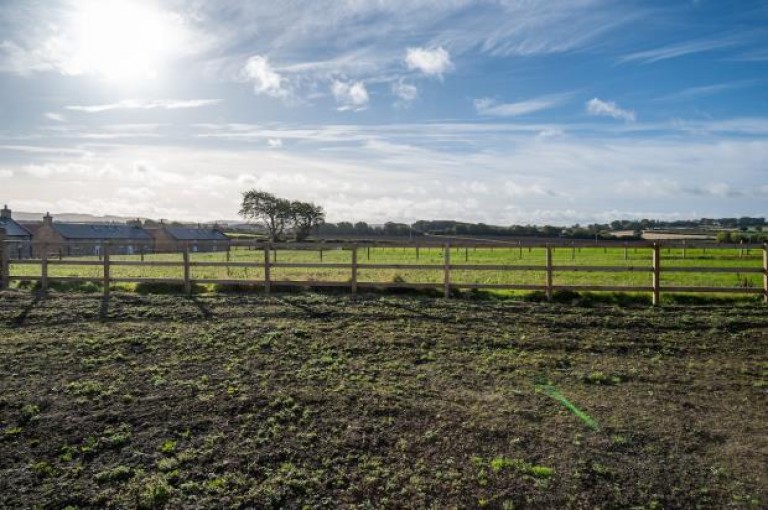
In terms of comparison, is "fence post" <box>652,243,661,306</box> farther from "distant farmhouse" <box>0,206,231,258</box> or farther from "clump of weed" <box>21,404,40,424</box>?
"distant farmhouse" <box>0,206,231,258</box>

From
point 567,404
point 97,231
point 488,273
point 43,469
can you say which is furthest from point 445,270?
point 97,231

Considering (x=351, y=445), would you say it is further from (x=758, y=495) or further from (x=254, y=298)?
(x=254, y=298)

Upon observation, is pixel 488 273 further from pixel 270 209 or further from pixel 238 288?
pixel 270 209

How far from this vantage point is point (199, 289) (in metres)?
14.2

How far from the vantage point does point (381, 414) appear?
5.44 m

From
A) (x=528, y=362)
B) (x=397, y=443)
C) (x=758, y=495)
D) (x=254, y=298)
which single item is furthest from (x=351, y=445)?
(x=254, y=298)

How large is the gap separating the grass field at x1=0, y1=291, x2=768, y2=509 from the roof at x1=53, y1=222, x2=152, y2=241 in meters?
53.5

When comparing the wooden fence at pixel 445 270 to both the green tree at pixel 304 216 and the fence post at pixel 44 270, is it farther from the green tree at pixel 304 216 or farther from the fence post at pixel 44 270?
the green tree at pixel 304 216

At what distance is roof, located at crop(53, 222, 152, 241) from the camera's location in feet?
185

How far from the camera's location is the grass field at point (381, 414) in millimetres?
4051

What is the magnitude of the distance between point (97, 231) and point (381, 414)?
206 ft

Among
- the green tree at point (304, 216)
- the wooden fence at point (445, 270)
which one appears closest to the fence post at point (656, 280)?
the wooden fence at point (445, 270)

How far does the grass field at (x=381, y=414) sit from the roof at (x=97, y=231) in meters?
53.5

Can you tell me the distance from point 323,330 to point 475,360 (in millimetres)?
2916
